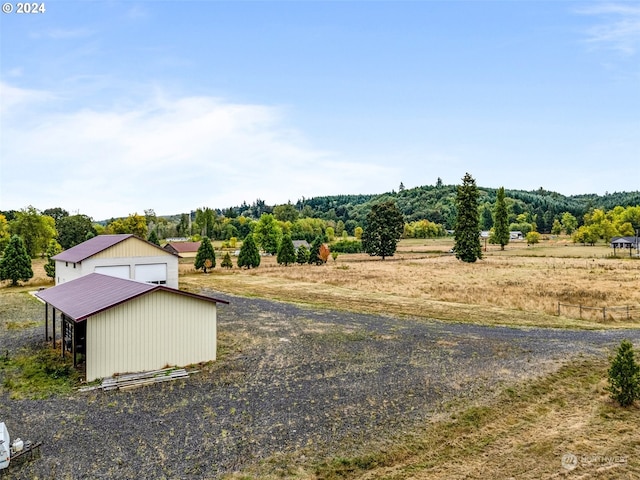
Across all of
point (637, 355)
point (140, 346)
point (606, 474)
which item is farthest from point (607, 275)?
point (140, 346)

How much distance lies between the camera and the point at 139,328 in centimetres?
1474

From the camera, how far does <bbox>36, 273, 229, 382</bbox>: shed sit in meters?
14.1

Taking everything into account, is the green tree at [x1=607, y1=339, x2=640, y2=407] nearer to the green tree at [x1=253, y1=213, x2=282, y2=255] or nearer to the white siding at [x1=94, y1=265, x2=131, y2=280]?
the white siding at [x1=94, y1=265, x2=131, y2=280]

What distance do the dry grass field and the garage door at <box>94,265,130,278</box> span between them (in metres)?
8.05

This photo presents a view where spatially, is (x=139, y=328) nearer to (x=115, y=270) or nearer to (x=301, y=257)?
(x=115, y=270)

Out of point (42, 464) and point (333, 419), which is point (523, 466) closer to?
point (333, 419)

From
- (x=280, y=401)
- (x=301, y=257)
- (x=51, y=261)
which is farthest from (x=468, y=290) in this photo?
(x=51, y=261)

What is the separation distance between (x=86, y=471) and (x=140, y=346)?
6.37 meters

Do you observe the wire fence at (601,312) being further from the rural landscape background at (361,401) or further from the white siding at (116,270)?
the white siding at (116,270)

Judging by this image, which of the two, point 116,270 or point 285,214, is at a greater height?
point 285,214

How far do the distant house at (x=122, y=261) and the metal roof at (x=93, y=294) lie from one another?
354 inches

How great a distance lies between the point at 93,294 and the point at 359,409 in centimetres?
1101

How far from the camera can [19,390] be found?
1314cm

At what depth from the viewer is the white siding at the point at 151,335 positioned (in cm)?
1410
